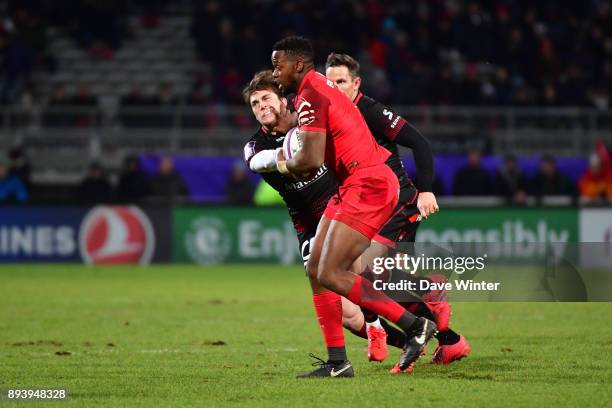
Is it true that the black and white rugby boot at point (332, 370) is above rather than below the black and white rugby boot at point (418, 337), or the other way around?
below

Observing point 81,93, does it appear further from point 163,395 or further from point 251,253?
point 163,395

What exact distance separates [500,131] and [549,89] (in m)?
1.95

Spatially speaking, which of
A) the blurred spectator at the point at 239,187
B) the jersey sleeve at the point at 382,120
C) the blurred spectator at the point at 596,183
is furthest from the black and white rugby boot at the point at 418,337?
the blurred spectator at the point at 596,183

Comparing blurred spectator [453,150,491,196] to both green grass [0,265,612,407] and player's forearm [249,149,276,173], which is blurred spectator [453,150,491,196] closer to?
green grass [0,265,612,407]

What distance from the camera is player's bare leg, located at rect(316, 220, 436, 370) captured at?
7539 millimetres

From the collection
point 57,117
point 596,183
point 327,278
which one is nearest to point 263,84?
point 327,278

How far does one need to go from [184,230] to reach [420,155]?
11511 mm

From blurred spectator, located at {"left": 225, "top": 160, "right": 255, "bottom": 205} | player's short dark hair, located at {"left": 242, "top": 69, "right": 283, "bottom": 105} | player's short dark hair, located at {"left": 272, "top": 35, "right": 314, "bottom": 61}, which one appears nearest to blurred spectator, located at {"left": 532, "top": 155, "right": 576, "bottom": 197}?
blurred spectator, located at {"left": 225, "top": 160, "right": 255, "bottom": 205}

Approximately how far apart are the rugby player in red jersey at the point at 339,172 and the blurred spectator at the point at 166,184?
42.4ft

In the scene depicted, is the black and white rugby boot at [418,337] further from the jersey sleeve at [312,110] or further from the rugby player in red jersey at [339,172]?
the jersey sleeve at [312,110]

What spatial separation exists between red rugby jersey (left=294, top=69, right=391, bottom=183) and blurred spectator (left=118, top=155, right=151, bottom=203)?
42.5 ft

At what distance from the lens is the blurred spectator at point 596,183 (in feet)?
66.4

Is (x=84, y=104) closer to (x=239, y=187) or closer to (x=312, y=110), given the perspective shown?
(x=239, y=187)

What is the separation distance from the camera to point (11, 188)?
20375 millimetres
